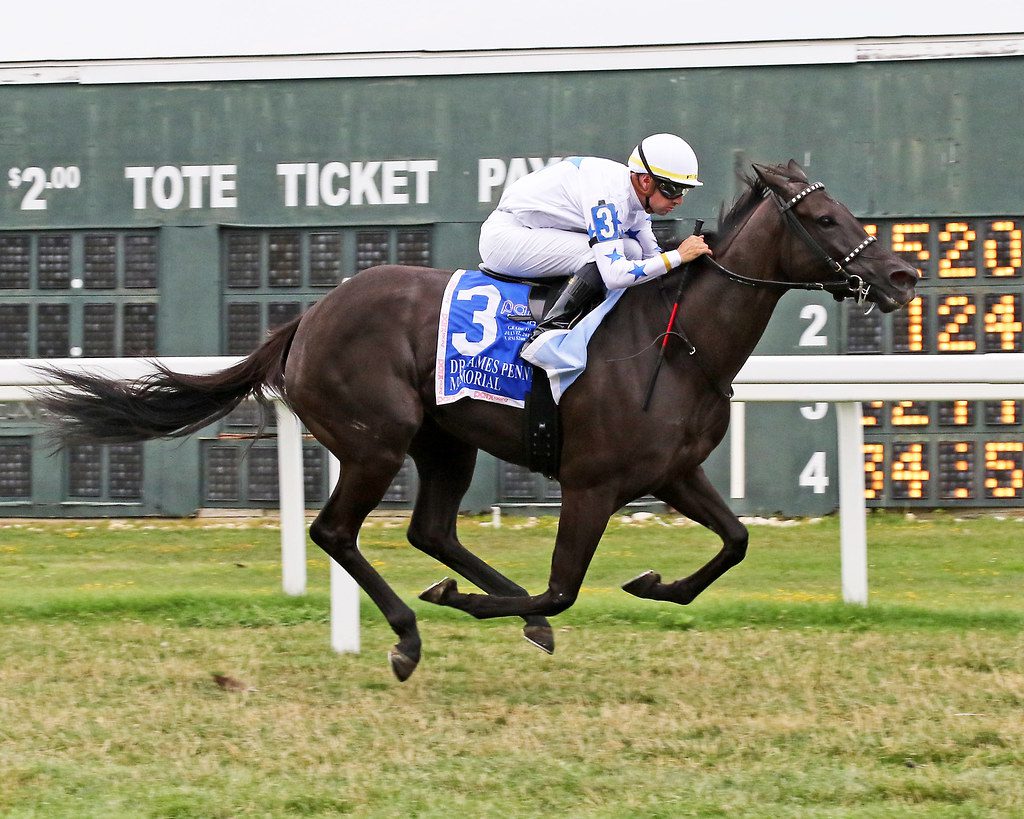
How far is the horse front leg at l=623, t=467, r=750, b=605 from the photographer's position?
509cm

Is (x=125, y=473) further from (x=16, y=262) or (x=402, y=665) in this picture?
(x=402, y=665)

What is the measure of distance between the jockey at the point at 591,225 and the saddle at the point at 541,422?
76mm

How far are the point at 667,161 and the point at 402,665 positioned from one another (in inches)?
72.3

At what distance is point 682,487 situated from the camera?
5184 millimetres

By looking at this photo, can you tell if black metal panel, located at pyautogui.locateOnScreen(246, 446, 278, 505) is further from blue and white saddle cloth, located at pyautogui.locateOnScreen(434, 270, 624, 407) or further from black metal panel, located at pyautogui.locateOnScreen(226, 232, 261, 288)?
blue and white saddle cloth, located at pyautogui.locateOnScreen(434, 270, 624, 407)

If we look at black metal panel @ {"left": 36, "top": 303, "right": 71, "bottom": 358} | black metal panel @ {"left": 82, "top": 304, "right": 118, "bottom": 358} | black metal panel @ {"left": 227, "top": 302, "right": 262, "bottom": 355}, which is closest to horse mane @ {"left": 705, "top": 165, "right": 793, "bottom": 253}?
black metal panel @ {"left": 227, "top": 302, "right": 262, "bottom": 355}

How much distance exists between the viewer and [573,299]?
195 inches

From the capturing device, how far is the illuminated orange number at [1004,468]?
8812 millimetres

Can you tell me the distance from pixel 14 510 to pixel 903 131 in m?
6.09

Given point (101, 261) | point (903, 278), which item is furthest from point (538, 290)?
point (101, 261)

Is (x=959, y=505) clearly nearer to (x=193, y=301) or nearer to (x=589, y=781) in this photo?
(x=193, y=301)

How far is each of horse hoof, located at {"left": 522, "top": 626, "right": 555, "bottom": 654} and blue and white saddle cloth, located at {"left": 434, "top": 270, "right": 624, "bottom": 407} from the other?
741 mm

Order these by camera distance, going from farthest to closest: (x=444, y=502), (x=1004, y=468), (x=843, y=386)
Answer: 1. (x=1004, y=468)
2. (x=843, y=386)
3. (x=444, y=502)

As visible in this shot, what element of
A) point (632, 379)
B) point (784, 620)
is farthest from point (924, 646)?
point (632, 379)
